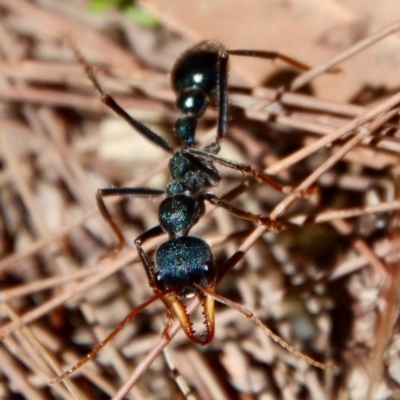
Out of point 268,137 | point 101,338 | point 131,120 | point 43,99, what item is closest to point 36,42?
point 43,99

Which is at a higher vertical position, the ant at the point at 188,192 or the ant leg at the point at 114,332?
the ant at the point at 188,192

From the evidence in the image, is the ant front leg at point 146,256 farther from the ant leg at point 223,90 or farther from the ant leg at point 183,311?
the ant leg at point 223,90

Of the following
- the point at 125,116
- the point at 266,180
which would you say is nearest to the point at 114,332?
the point at 266,180

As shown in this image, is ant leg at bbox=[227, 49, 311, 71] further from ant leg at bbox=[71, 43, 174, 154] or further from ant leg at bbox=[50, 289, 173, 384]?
ant leg at bbox=[50, 289, 173, 384]

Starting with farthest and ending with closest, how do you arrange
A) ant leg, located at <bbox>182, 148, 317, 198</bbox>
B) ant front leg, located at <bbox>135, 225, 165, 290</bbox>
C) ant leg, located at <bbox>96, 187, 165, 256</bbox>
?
ant leg, located at <bbox>96, 187, 165, 256</bbox>
ant leg, located at <bbox>182, 148, 317, 198</bbox>
ant front leg, located at <bbox>135, 225, 165, 290</bbox>

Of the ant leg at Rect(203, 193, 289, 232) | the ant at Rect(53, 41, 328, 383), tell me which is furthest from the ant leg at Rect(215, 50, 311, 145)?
the ant leg at Rect(203, 193, 289, 232)

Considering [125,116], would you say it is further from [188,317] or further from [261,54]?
[188,317]

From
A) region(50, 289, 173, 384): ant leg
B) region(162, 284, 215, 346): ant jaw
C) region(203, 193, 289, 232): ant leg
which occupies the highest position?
region(203, 193, 289, 232): ant leg

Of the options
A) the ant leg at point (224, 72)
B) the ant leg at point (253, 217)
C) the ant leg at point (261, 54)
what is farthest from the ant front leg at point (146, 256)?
the ant leg at point (261, 54)
